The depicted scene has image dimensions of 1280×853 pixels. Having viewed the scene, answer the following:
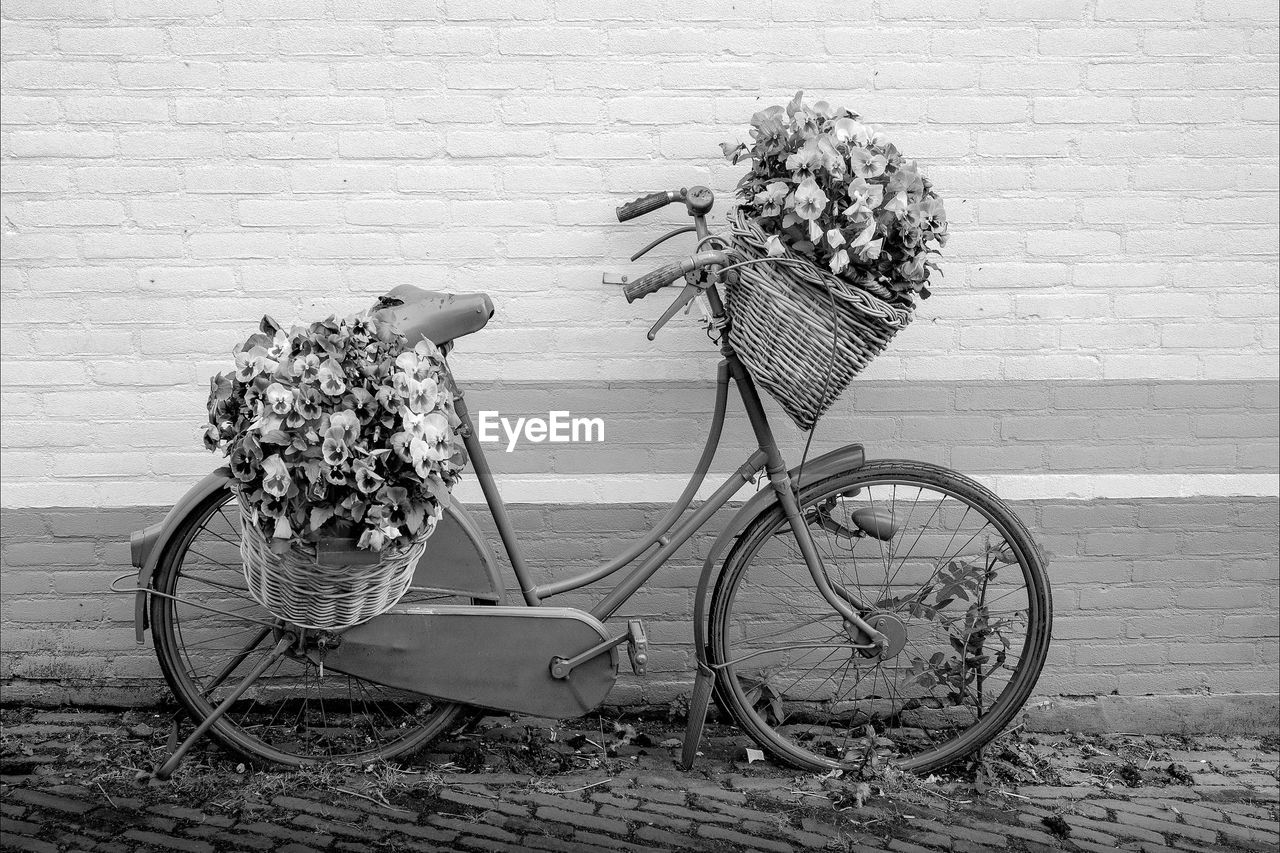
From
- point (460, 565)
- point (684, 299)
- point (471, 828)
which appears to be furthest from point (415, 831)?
point (684, 299)

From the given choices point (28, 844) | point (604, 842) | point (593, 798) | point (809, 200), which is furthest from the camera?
point (593, 798)

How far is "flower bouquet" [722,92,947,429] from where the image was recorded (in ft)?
9.22

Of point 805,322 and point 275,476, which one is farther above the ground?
point 805,322

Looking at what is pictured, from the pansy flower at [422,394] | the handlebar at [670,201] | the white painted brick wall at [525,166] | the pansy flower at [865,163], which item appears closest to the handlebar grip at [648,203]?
the handlebar at [670,201]

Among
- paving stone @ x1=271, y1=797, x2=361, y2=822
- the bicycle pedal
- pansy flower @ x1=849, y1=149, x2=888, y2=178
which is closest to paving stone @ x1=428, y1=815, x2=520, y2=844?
paving stone @ x1=271, y1=797, x2=361, y2=822

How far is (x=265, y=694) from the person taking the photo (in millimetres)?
3678

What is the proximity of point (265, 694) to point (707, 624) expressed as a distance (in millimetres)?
1506

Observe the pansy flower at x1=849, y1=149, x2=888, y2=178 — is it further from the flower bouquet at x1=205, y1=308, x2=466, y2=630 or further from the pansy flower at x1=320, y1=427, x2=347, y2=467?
the pansy flower at x1=320, y1=427, x2=347, y2=467

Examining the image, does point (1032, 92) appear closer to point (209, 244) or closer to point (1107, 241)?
point (1107, 241)

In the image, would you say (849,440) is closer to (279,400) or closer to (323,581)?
(323,581)

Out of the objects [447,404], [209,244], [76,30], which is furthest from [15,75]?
[447,404]

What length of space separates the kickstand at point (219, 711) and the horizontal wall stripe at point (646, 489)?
0.75 m

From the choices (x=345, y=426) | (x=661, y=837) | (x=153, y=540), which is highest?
(x=345, y=426)

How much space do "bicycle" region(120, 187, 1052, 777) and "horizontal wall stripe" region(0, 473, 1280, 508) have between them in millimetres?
182
